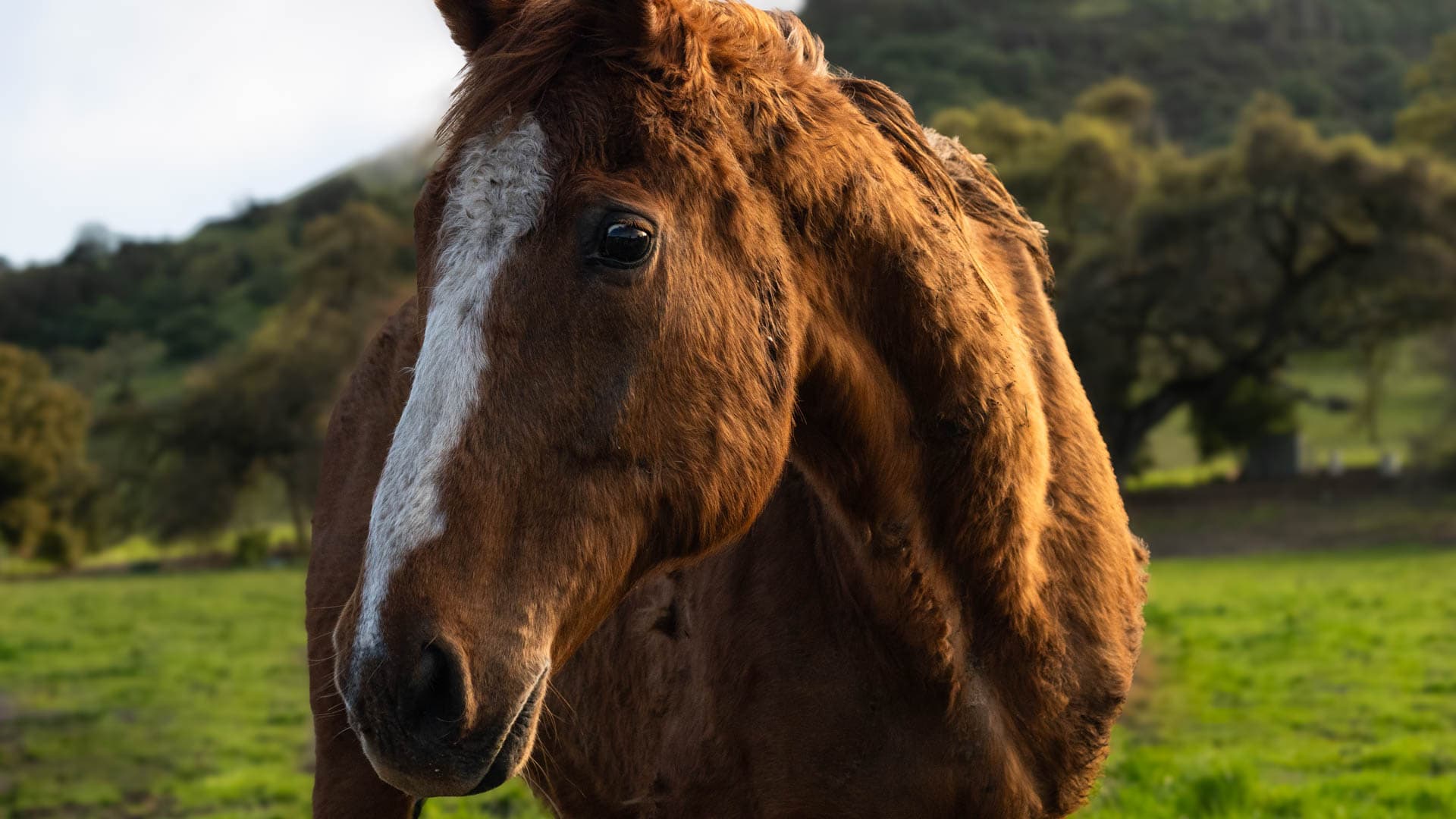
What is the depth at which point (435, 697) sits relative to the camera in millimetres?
1827

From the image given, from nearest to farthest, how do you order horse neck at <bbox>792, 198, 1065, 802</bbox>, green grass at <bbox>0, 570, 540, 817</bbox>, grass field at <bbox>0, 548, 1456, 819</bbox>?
horse neck at <bbox>792, 198, 1065, 802</bbox>, grass field at <bbox>0, 548, 1456, 819</bbox>, green grass at <bbox>0, 570, 540, 817</bbox>

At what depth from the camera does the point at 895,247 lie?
2453 millimetres

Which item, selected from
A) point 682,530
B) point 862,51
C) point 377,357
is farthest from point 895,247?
point 862,51

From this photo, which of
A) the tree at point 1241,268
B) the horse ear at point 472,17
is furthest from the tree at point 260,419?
the horse ear at point 472,17

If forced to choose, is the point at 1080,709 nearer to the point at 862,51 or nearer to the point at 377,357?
the point at 377,357

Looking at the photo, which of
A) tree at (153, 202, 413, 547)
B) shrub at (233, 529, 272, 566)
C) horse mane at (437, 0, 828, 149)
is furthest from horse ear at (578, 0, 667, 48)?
shrub at (233, 529, 272, 566)

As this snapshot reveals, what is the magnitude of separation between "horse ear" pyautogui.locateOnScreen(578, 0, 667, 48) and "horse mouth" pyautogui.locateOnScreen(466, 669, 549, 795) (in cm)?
112

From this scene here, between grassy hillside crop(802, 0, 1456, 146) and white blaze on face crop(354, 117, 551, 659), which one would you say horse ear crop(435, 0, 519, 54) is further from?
grassy hillside crop(802, 0, 1456, 146)

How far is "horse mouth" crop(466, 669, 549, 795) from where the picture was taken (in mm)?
1911

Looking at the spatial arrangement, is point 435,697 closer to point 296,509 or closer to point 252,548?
point 252,548

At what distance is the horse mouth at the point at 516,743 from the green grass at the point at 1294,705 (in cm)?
459

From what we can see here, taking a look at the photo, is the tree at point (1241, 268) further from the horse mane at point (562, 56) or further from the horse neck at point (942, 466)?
the horse mane at point (562, 56)

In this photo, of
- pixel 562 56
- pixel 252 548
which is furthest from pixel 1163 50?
pixel 562 56

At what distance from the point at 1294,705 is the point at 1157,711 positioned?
1066mm
